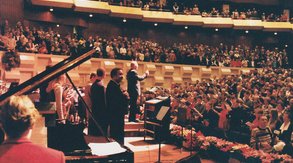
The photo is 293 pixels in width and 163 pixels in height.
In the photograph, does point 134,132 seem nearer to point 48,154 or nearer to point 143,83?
point 48,154

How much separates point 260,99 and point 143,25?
44.9ft

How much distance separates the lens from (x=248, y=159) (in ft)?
18.0

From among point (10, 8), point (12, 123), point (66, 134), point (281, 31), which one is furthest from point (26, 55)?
point (281, 31)

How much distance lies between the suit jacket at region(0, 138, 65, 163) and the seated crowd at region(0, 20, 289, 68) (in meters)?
6.91

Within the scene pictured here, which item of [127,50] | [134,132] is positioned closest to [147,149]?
[134,132]

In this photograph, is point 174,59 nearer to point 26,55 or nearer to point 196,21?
point 196,21

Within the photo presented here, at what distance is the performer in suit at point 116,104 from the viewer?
5.47 meters

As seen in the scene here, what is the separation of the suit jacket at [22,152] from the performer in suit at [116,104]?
3.67 m

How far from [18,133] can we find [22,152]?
3.6 inches

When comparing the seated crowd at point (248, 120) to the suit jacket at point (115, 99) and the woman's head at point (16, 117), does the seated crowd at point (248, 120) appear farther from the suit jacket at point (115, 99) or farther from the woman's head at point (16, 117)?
the woman's head at point (16, 117)

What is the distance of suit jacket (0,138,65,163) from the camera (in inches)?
67.6

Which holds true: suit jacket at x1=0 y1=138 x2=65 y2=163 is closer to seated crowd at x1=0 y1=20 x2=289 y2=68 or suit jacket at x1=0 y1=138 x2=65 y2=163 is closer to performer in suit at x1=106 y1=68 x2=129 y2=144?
performer in suit at x1=106 y1=68 x2=129 y2=144

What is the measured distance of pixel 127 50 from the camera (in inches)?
671

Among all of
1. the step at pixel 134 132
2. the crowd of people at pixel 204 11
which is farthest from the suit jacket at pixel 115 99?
the crowd of people at pixel 204 11
